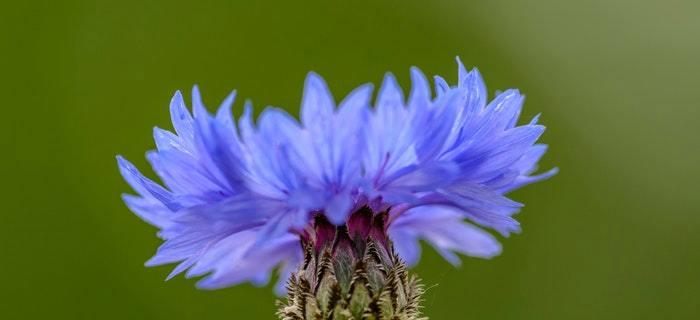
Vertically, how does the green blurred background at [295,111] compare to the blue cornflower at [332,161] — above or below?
above

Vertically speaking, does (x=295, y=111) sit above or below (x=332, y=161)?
above

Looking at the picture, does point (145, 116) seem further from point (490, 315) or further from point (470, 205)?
point (470, 205)

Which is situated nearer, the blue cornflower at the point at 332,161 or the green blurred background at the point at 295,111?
the blue cornflower at the point at 332,161

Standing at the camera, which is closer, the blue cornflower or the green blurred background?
the blue cornflower

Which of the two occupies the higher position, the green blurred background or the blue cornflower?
the green blurred background
